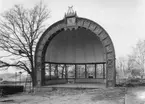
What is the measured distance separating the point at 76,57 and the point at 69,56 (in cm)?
102

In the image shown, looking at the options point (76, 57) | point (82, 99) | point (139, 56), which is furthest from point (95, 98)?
point (139, 56)

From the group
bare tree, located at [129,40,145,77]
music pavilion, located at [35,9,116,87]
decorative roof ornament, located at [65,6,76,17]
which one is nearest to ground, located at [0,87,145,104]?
music pavilion, located at [35,9,116,87]

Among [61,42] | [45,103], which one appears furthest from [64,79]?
[45,103]

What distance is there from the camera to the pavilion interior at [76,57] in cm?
2152

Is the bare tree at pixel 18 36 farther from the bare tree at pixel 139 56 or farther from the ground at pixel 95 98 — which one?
the bare tree at pixel 139 56

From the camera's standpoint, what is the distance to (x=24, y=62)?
74.6 feet

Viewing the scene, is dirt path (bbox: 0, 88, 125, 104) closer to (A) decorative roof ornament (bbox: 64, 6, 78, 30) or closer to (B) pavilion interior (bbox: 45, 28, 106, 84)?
(B) pavilion interior (bbox: 45, 28, 106, 84)

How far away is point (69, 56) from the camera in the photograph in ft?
76.1

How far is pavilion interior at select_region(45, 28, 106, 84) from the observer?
21.5 meters

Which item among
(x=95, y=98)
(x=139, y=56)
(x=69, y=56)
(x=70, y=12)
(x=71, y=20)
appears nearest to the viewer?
(x=95, y=98)

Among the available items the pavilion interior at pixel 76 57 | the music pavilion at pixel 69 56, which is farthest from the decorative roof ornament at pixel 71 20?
the pavilion interior at pixel 76 57

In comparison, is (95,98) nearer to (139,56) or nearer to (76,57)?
(76,57)

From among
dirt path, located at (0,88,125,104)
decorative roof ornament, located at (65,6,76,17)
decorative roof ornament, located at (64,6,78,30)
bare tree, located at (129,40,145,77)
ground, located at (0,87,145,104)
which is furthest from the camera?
bare tree, located at (129,40,145,77)

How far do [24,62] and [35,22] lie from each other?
230 inches
